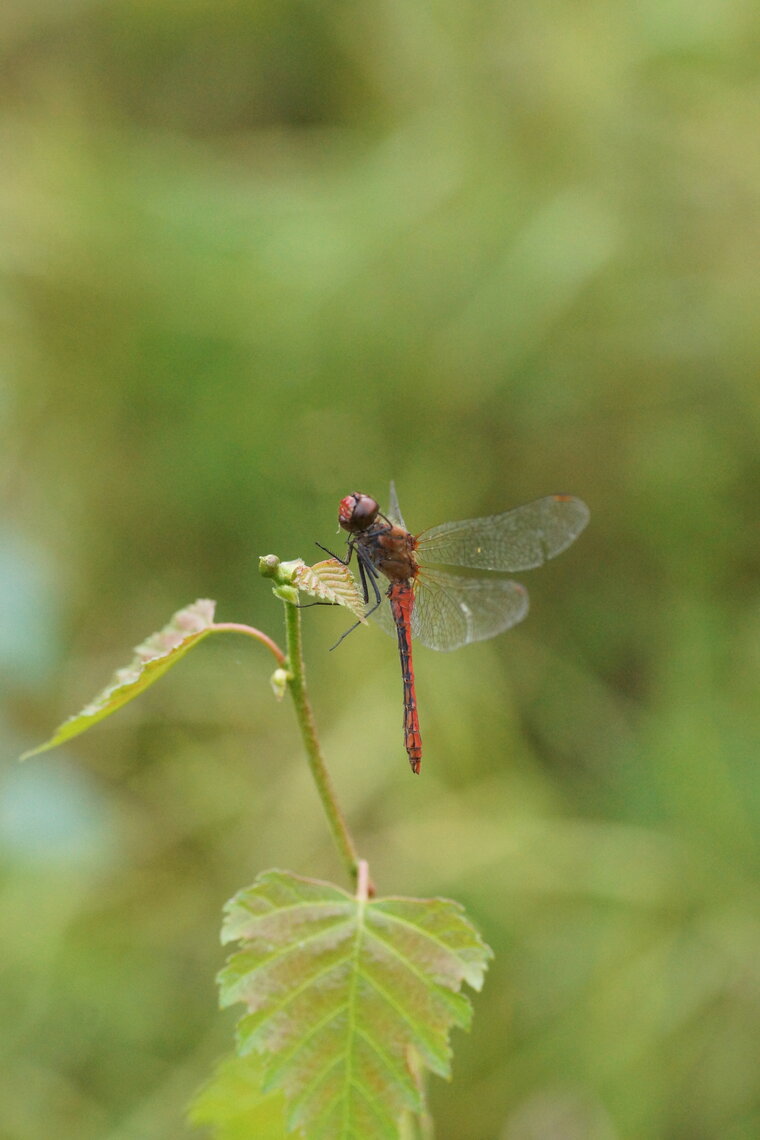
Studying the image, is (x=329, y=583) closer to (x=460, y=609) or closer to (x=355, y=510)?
(x=355, y=510)

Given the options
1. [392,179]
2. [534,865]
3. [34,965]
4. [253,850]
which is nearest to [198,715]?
[253,850]

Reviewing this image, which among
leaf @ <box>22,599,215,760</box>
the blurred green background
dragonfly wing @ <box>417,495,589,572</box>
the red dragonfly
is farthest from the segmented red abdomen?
the blurred green background

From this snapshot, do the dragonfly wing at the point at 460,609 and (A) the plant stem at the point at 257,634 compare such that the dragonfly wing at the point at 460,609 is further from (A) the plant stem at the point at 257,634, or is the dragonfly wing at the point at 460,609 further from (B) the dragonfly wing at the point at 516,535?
(A) the plant stem at the point at 257,634

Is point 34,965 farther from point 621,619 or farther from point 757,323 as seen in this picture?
point 757,323

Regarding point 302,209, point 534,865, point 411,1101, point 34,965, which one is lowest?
point 411,1101

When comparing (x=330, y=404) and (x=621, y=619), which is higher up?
(x=330, y=404)

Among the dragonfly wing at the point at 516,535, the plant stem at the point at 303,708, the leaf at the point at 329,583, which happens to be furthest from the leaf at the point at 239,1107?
the dragonfly wing at the point at 516,535
